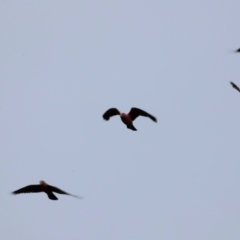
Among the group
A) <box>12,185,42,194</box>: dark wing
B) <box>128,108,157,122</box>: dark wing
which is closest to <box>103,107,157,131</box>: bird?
<box>128,108,157,122</box>: dark wing

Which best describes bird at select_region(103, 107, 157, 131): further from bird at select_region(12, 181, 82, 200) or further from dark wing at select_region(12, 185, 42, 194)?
dark wing at select_region(12, 185, 42, 194)

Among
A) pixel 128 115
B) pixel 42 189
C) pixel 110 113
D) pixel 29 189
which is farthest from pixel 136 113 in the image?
pixel 29 189

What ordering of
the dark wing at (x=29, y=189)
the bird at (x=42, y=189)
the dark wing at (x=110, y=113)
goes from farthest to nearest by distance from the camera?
the dark wing at (x=110, y=113) < the dark wing at (x=29, y=189) < the bird at (x=42, y=189)

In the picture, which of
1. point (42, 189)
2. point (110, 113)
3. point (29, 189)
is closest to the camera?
point (42, 189)

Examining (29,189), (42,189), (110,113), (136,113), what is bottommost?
(42,189)

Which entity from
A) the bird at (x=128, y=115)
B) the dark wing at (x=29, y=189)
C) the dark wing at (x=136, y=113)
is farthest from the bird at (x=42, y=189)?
the dark wing at (x=136, y=113)

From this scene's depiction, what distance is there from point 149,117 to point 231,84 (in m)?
3.12

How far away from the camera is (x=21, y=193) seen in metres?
22.5

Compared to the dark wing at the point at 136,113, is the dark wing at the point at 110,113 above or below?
above

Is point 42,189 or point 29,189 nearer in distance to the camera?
point 42,189

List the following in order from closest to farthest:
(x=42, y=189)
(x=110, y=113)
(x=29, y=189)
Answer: (x=42, y=189) < (x=29, y=189) < (x=110, y=113)

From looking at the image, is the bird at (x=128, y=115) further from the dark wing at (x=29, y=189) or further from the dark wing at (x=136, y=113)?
the dark wing at (x=29, y=189)

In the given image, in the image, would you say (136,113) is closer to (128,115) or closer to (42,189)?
(128,115)

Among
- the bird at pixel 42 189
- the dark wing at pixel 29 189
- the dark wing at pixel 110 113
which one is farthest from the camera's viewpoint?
the dark wing at pixel 110 113
